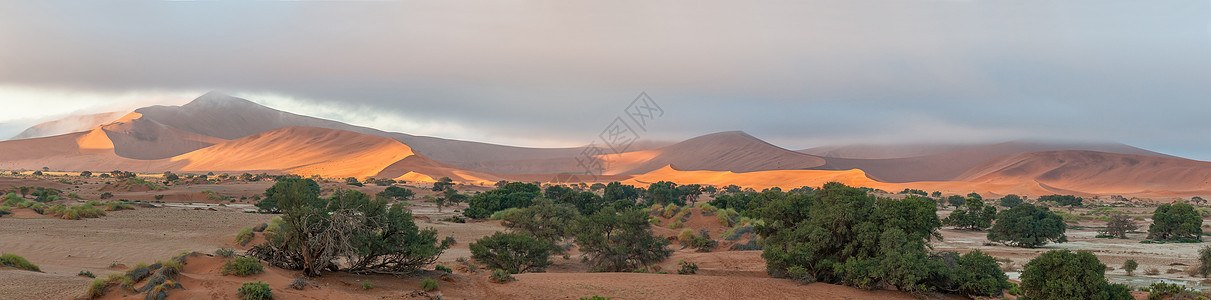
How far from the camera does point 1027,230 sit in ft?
120

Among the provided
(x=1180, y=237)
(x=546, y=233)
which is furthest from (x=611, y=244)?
(x=1180, y=237)

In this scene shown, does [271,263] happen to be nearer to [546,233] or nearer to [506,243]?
[506,243]

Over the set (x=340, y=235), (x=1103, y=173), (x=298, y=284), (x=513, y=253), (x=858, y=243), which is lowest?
(x=513, y=253)

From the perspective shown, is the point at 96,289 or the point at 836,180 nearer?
the point at 96,289

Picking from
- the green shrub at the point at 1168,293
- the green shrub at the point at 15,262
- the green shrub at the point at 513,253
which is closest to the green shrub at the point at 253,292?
the green shrub at the point at 15,262

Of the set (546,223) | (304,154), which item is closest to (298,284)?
(546,223)

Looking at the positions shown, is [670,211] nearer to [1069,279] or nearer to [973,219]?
[973,219]

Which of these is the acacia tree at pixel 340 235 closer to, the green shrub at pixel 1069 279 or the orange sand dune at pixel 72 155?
the green shrub at pixel 1069 279

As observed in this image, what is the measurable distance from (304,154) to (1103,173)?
187 m

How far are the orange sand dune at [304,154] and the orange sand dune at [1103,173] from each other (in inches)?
5287

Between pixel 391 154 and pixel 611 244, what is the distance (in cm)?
12729

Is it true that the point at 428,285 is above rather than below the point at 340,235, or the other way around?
below

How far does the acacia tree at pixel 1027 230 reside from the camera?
3641 cm

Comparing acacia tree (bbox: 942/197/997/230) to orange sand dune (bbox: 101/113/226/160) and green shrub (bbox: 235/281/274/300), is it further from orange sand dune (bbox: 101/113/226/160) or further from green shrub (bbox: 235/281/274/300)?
orange sand dune (bbox: 101/113/226/160)
